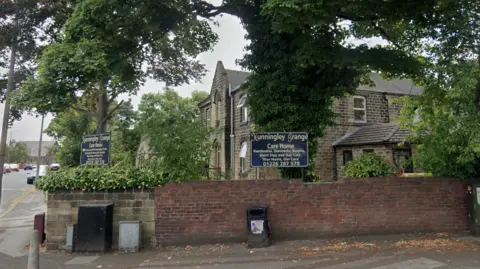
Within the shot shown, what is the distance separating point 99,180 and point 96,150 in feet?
4.36

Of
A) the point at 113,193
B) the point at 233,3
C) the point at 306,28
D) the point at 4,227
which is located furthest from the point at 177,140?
the point at 4,227

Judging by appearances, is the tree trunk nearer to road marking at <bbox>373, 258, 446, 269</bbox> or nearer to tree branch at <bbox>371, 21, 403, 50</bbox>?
tree branch at <bbox>371, 21, 403, 50</bbox>

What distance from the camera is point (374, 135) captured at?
57.6 ft

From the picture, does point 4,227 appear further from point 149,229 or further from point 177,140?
point 177,140

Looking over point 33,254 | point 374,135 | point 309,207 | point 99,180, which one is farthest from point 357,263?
point 374,135

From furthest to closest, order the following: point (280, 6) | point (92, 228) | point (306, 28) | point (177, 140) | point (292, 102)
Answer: point (292, 102)
point (306, 28)
point (177, 140)
point (92, 228)
point (280, 6)

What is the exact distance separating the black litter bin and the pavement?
200 millimetres

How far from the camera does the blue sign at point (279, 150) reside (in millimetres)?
9148

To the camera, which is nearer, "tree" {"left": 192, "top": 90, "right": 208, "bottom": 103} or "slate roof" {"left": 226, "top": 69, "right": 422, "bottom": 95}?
"slate roof" {"left": 226, "top": 69, "right": 422, "bottom": 95}

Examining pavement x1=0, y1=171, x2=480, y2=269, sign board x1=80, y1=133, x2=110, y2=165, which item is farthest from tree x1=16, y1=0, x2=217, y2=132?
pavement x1=0, y1=171, x2=480, y2=269

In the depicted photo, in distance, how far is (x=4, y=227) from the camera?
39.2ft

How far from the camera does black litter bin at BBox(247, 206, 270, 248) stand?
26.9 feet

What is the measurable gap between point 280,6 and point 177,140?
390 cm

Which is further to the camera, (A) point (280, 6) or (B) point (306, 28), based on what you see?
(B) point (306, 28)
